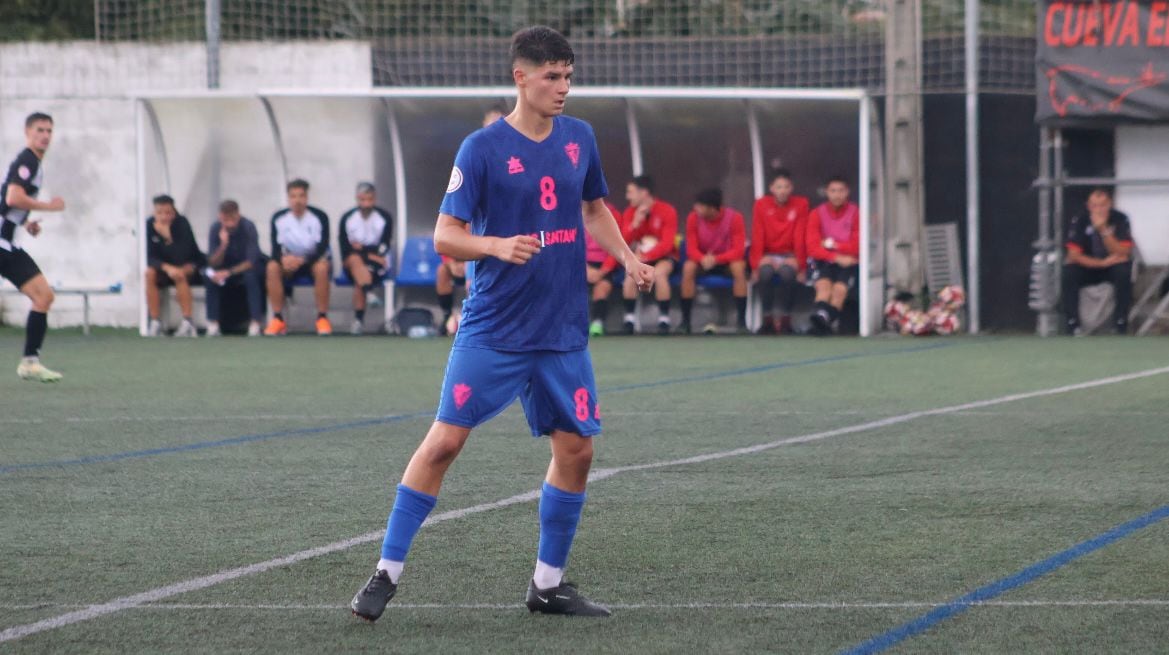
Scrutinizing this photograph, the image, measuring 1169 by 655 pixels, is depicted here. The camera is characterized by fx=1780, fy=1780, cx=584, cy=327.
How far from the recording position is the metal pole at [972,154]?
699 inches

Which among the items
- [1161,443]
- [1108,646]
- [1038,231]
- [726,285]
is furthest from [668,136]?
[1108,646]

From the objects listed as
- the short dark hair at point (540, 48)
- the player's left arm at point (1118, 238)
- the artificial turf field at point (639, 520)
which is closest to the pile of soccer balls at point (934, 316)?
the player's left arm at point (1118, 238)

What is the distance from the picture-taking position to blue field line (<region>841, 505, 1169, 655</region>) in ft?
14.4

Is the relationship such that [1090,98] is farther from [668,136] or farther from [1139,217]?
[668,136]

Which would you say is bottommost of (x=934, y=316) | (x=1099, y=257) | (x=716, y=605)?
(x=716, y=605)

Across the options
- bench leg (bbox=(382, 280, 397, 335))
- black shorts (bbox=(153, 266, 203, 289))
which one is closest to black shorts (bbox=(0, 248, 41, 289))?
black shorts (bbox=(153, 266, 203, 289))

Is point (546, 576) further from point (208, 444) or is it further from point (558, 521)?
point (208, 444)

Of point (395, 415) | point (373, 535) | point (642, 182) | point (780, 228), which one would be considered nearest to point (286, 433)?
point (395, 415)

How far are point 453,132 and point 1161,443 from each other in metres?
11.9

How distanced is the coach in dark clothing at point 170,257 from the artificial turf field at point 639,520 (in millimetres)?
6549

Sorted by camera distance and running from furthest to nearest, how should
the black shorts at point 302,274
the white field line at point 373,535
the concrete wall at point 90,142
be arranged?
the concrete wall at point 90,142, the black shorts at point 302,274, the white field line at point 373,535

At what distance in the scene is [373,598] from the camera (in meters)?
4.66

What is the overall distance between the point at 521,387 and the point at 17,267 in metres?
8.15

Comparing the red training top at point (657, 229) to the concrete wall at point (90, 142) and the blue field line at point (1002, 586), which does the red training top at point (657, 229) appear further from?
the blue field line at point (1002, 586)
